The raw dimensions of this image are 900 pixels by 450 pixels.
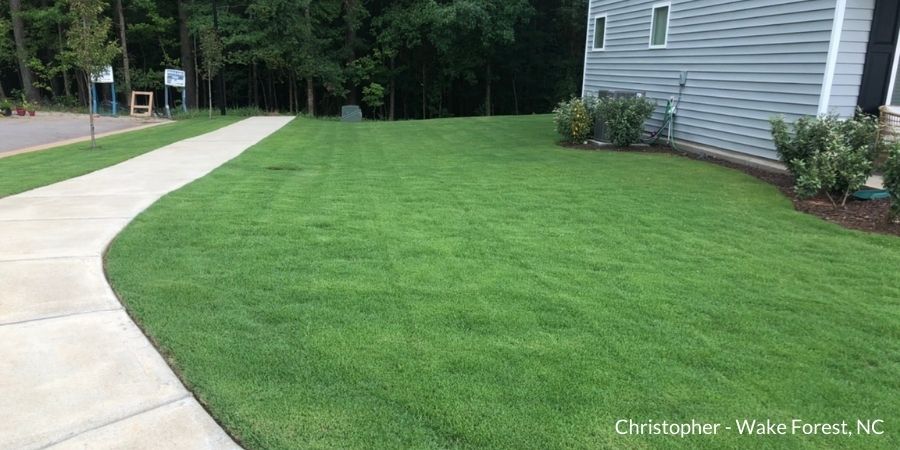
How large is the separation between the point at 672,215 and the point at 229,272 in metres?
4.09

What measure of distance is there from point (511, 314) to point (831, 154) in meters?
4.67

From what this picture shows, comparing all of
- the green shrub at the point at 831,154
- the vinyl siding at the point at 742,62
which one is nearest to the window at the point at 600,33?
the vinyl siding at the point at 742,62

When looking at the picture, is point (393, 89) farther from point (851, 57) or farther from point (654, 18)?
point (851, 57)

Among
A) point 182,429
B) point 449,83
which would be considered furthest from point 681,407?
point 449,83

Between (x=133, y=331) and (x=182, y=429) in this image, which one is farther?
(x=133, y=331)

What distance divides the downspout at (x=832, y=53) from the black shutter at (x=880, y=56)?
415 mm

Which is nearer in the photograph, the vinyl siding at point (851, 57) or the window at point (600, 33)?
the vinyl siding at point (851, 57)

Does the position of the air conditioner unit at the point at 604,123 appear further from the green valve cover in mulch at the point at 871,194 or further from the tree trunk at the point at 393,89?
the tree trunk at the point at 393,89

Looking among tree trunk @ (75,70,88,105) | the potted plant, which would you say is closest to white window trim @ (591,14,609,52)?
the potted plant

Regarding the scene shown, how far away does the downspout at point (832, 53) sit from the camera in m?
7.74

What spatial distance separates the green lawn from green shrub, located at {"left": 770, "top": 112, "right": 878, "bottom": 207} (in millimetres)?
8644

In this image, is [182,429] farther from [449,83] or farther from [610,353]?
[449,83]

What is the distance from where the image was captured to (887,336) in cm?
337

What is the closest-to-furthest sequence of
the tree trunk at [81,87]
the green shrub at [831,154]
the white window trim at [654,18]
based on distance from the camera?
the green shrub at [831,154]
the white window trim at [654,18]
the tree trunk at [81,87]
